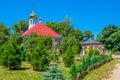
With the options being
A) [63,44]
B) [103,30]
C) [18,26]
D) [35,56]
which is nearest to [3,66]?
[35,56]

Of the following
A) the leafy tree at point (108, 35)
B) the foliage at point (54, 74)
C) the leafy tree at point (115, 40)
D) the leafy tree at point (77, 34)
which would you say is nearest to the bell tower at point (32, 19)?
the leafy tree at point (77, 34)

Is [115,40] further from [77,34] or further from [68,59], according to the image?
[68,59]

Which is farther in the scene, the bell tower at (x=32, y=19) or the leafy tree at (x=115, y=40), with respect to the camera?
the leafy tree at (x=115, y=40)

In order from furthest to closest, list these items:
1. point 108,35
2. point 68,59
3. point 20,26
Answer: point 20,26 < point 108,35 < point 68,59

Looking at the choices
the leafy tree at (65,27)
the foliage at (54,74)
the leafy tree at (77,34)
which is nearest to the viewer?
the foliage at (54,74)

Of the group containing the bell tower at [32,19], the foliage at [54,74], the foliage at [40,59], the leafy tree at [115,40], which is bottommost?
the foliage at [54,74]

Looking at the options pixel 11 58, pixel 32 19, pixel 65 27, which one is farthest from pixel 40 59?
pixel 65 27

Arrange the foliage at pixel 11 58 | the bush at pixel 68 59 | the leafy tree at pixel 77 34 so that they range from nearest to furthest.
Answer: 1. the foliage at pixel 11 58
2. the bush at pixel 68 59
3. the leafy tree at pixel 77 34

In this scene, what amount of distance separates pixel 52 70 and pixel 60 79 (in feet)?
2.35

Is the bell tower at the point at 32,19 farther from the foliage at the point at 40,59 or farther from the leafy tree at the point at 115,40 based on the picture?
the foliage at the point at 40,59

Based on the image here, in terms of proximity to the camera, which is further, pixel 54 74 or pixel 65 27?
pixel 65 27

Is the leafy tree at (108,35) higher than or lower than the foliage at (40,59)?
higher

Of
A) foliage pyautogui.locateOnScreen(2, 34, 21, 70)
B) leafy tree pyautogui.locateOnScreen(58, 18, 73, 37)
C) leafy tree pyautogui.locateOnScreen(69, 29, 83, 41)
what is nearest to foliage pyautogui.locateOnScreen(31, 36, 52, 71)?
foliage pyautogui.locateOnScreen(2, 34, 21, 70)

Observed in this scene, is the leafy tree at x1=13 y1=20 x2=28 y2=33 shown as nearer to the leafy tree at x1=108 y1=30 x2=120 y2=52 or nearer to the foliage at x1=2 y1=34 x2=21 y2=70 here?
the leafy tree at x1=108 y1=30 x2=120 y2=52
